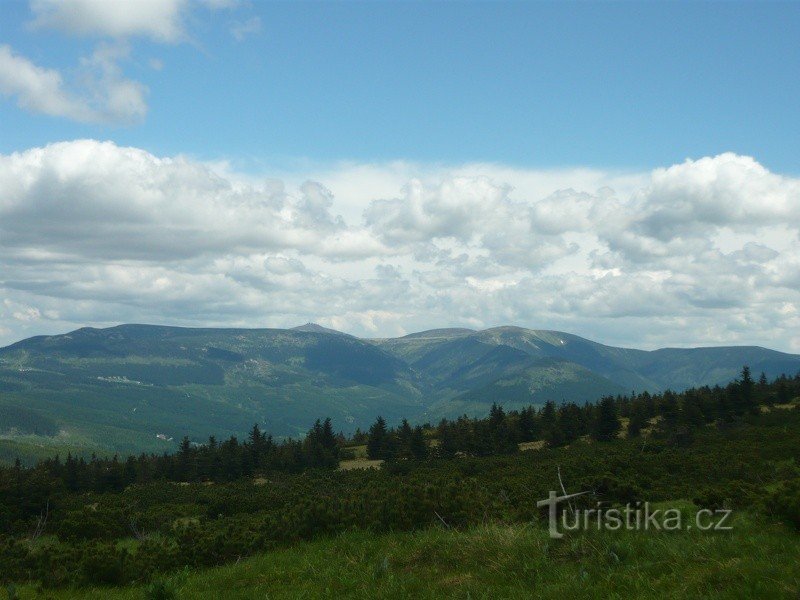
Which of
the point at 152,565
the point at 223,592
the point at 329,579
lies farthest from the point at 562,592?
the point at 152,565

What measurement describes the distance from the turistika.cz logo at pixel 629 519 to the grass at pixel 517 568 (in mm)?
400

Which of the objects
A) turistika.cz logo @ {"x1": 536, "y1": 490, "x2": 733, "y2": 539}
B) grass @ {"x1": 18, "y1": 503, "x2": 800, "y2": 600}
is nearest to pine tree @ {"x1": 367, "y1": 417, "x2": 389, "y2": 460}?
grass @ {"x1": 18, "y1": 503, "x2": 800, "y2": 600}

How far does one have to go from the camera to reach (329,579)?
43.6 feet

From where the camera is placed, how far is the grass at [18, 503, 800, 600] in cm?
987

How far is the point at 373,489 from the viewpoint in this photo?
67.7ft

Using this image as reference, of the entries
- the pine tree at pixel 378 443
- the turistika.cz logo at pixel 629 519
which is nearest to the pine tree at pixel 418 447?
the pine tree at pixel 378 443

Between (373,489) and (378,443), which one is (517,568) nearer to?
(373,489)

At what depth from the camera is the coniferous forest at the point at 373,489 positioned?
17.0m

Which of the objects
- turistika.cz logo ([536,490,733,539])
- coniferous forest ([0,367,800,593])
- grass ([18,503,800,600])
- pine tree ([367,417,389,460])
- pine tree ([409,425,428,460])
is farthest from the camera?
pine tree ([367,417,389,460])

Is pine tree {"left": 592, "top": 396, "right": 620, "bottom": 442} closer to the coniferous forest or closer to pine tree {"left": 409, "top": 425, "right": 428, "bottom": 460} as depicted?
the coniferous forest

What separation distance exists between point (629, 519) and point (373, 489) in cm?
873

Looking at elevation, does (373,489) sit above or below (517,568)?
below

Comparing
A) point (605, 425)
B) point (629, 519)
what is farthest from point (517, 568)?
point (605, 425)

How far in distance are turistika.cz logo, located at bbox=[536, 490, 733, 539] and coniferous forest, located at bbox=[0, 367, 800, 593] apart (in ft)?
1.42
